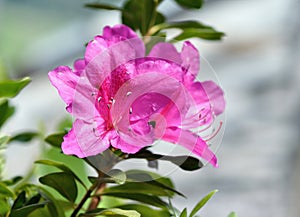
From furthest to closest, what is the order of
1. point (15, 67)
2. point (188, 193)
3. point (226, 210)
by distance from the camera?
point (15, 67)
point (188, 193)
point (226, 210)

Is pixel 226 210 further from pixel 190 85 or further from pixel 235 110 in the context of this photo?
pixel 190 85

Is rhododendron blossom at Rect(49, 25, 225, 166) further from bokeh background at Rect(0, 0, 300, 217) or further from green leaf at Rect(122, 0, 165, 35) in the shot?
bokeh background at Rect(0, 0, 300, 217)

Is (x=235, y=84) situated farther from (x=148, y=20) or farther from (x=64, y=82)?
(x=64, y=82)

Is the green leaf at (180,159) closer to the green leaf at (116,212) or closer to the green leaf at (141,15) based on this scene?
the green leaf at (116,212)

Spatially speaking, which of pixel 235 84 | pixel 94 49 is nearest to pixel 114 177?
pixel 94 49

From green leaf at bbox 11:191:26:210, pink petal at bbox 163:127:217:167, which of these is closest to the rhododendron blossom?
pink petal at bbox 163:127:217:167

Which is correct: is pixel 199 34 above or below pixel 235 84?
above

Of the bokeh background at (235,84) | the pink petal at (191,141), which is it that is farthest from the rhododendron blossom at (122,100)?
the bokeh background at (235,84)

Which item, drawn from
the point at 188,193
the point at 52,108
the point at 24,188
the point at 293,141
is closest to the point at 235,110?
the point at 293,141
